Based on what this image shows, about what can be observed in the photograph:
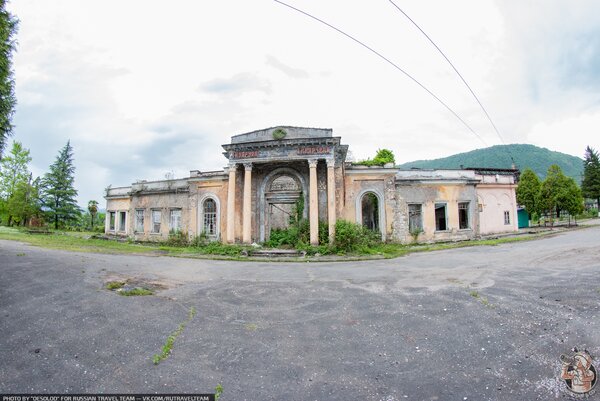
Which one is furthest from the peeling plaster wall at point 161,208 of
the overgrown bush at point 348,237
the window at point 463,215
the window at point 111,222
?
the window at point 463,215

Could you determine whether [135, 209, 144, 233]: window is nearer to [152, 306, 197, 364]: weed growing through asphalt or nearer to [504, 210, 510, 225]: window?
[152, 306, 197, 364]: weed growing through asphalt

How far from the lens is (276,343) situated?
4305mm

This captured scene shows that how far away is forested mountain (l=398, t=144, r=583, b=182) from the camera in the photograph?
8650 cm

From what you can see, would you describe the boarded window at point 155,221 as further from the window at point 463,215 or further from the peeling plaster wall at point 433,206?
the window at point 463,215

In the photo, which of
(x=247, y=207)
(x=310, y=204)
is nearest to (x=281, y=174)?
(x=247, y=207)

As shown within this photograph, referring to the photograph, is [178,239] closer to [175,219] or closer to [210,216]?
[175,219]

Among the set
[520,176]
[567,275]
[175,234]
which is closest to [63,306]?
[567,275]

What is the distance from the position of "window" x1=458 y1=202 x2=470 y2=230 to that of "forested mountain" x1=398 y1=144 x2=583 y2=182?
68.5 m

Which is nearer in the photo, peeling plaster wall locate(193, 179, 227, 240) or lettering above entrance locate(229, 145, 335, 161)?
lettering above entrance locate(229, 145, 335, 161)

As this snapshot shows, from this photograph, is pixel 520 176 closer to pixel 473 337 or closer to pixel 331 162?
pixel 331 162

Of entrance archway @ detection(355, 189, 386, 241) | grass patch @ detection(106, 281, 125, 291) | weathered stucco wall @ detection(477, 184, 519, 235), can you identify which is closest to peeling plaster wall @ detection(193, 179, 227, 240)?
entrance archway @ detection(355, 189, 386, 241)

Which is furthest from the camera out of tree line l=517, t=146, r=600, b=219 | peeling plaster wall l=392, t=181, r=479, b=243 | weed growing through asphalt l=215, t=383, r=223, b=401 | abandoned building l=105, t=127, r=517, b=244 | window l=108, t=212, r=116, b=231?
window l=108, t=212, r=116, b=231

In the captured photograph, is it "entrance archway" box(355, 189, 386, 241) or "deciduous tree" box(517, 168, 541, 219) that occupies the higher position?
"deciduous tree" box(517, 168, 541, 219)

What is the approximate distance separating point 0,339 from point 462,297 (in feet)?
27.4
